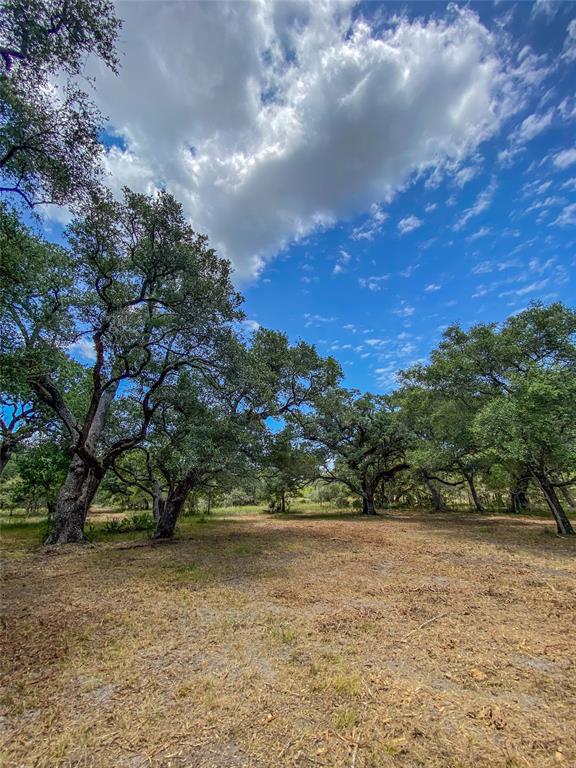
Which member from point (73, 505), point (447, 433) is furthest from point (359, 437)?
point (73, 505)

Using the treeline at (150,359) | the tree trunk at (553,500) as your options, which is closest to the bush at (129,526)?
the treeline at (150,359)

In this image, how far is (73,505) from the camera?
10.8m

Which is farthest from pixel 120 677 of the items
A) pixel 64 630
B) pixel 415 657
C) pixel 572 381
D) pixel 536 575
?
pixel 572 381

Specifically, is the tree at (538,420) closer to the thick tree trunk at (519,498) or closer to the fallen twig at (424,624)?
the fallen twig at (424,624)

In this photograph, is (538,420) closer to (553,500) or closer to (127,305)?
(553,500)

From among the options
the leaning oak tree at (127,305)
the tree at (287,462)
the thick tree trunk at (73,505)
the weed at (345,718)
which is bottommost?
the weed at (345,718)

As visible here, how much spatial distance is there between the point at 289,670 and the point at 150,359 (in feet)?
32.1

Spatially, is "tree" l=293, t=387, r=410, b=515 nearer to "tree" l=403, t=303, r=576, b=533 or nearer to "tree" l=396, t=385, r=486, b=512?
"tree" l=396, t=385, r=486, b=512

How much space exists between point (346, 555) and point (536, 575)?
14.3 feet

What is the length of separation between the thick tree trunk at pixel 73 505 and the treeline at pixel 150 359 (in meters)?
0.05

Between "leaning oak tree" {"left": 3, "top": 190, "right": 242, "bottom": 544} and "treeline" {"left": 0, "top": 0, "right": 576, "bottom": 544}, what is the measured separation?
52mm

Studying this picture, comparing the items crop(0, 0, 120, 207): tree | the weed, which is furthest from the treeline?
the weed

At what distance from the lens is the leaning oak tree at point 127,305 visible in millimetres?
9430

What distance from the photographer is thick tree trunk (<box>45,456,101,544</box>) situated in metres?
10.6
